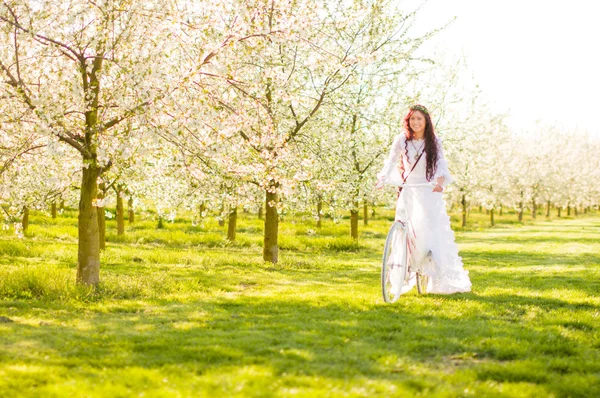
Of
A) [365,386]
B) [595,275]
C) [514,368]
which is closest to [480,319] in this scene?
[514,368]

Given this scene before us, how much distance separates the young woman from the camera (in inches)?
359

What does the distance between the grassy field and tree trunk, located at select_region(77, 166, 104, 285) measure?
1.23ft

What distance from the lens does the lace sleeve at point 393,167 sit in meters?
9.01

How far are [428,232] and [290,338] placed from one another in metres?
3.60

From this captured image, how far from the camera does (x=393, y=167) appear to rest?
9.14 metres

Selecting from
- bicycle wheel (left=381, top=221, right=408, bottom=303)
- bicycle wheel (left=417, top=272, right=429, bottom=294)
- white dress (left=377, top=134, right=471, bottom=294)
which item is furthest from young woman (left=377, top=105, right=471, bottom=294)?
bicycle wheel (left=381, top=221, right=408, bottom=303)

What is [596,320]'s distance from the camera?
762 cm

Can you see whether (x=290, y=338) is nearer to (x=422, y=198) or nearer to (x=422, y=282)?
(x=422, y=198)

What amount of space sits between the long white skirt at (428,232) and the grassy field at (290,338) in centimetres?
57

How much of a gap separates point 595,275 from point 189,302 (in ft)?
32.3

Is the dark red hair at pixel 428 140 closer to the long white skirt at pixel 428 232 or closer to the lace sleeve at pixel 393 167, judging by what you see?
the lace sleeve at pixel 393 167

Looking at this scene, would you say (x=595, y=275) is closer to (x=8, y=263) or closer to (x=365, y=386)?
(x=365, y=386)

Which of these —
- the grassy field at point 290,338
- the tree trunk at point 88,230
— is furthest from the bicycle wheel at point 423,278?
the tree trunk at point 88,230

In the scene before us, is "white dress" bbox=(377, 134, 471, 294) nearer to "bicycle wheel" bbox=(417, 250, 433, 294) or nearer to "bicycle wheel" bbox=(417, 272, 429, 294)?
"bicycle wheel" bbox=(417, 250, 433, 294)
